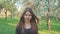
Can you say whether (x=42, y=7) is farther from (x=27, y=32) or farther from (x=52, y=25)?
(x=52, y=25)

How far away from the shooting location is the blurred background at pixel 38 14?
8152 millimetres

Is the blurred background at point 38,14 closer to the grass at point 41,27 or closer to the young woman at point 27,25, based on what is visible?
the grass at point 41,27

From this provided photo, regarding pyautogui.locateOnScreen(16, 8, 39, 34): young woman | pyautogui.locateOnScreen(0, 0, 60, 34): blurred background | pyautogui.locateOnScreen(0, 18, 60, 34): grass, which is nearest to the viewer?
pyautogui.locateOnScreen(16, 8, 39, 34): young woman

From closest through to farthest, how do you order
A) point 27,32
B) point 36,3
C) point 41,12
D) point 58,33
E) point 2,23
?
1. point 27,32
2. point 36,3
3. point 41,12
4. point 58,33
5. point 2,23

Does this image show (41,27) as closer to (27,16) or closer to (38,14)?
(38,14)

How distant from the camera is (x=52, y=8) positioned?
845cm

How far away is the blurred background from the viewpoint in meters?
8.15

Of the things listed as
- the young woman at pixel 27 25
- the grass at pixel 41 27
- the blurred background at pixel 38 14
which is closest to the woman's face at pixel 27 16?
the young woman at pixel 27 25

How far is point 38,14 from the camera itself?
935cm

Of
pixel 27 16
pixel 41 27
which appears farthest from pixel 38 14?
pixel 27 16

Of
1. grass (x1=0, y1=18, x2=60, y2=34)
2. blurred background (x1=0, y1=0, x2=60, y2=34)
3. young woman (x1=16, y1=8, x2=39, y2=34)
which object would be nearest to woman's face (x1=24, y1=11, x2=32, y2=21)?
young woman (x1=16, y1=8, x2=39, y2=34)

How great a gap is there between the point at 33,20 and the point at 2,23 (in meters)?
14.4

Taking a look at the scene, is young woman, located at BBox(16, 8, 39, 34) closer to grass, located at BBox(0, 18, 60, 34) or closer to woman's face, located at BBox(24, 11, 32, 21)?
woman's face, located at BBox(24, 11, 32, 21)

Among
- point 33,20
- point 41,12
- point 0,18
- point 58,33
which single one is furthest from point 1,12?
point 33,20
